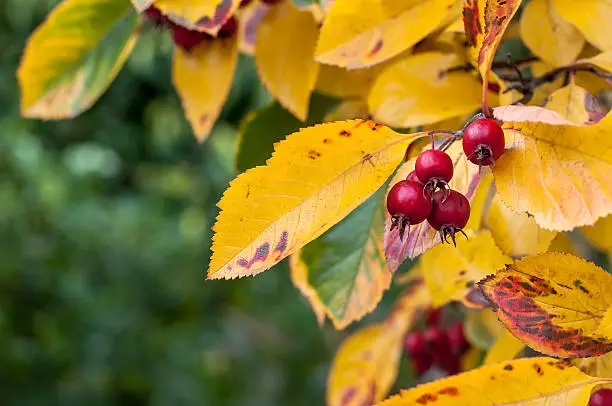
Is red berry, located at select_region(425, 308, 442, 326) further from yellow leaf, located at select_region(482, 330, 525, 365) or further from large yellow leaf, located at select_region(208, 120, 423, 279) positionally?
large yellow leaf, located at select_region(208, 120, 423, 279)

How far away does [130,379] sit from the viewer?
2.29m

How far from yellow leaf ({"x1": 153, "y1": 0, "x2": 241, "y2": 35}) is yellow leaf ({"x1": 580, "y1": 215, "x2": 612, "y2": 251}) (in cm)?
30

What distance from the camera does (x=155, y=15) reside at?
665mm

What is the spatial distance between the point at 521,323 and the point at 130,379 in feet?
6.70

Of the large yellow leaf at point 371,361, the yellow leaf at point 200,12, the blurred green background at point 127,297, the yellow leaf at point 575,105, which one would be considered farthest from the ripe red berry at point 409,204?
the blurred green background at point 127,297

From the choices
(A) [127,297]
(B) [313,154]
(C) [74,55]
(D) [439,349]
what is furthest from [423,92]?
(A) [127,297]

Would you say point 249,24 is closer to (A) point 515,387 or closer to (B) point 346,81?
(B) point 346,81

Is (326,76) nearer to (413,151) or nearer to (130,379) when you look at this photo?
(413,151)

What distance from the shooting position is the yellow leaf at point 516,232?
49cm

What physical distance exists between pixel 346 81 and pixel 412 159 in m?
0.21

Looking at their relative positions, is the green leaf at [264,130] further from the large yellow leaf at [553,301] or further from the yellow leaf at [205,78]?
the large yellow leaf at [553,301]

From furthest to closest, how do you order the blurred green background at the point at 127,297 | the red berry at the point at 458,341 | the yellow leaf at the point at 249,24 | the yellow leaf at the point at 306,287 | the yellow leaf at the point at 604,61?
the blurred green background at the point at 127,297 → the red berry at the point at 458,341 → the yellow leaf at the point at 249,24 → the yellow leaf at the point at 306,287 → the yellow leaf at the point at 604,61

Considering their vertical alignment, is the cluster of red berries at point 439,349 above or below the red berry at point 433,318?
above

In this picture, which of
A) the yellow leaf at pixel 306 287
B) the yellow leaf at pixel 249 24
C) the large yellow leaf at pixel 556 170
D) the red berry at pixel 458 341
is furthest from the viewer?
the red berry at pixel 458 341
